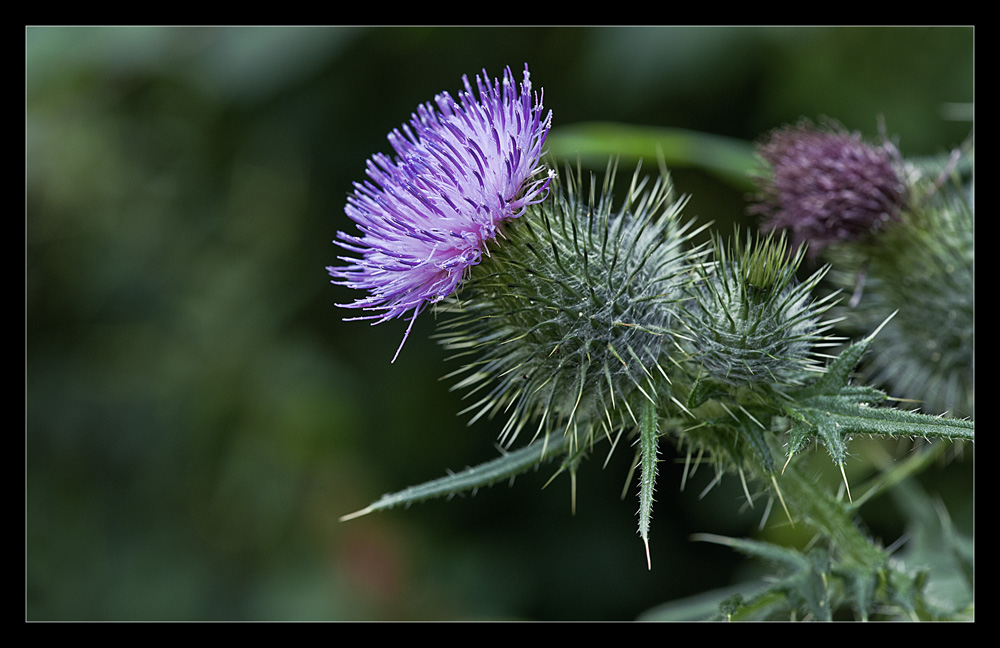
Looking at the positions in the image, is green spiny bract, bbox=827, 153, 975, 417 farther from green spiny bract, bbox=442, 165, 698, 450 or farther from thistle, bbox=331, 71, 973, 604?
green spiny bract, bbox=442, 165, 698, 450

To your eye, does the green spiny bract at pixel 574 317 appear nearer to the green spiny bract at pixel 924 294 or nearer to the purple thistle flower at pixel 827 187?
the purple thistle flower at pixel 827 187

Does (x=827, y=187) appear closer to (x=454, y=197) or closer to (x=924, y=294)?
(x=924, y=294)

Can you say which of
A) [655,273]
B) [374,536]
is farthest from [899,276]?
[374,536]

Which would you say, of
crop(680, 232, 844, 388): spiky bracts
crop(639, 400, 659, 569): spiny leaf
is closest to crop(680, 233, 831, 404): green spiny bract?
crop(680, 232, 844, 388): spiky bracts

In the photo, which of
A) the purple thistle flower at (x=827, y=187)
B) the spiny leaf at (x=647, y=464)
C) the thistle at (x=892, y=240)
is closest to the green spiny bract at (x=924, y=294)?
the thistle at (x=892, y=240)

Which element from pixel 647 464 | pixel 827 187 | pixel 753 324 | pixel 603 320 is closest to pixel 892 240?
pixel 827 187

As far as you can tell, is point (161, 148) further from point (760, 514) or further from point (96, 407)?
point (760, 514)
